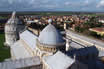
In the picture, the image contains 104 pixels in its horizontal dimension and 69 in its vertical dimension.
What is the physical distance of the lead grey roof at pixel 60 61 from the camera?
37.3ft

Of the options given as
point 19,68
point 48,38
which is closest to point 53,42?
point 48,38

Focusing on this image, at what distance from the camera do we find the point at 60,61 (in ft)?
40.2

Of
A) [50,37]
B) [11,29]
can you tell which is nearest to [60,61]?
[50,37]

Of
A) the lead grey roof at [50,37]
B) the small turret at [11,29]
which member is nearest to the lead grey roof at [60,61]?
the lead grey roof at [50,37]

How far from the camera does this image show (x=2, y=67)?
1422cm

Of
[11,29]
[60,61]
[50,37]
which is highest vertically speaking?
[50,37]

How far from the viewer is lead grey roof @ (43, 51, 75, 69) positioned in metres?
11.4

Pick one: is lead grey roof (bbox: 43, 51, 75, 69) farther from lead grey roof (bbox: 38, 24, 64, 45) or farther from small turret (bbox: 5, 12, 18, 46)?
small turret (bbox: 5, 12, 18, 46)

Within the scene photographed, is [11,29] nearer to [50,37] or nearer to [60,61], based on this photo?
[50,37]

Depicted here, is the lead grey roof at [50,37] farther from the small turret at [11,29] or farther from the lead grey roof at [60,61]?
the small turret at [11,29]

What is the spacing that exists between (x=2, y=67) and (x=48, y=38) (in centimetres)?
647

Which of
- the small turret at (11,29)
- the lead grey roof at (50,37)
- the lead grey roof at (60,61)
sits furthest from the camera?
the small turret at (11,29)

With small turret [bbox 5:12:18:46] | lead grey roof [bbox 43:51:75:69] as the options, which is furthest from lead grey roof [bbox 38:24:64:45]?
small turret [bbox 5:12:18:46]

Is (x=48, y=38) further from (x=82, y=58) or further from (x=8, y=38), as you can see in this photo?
(x=8, y=38)
